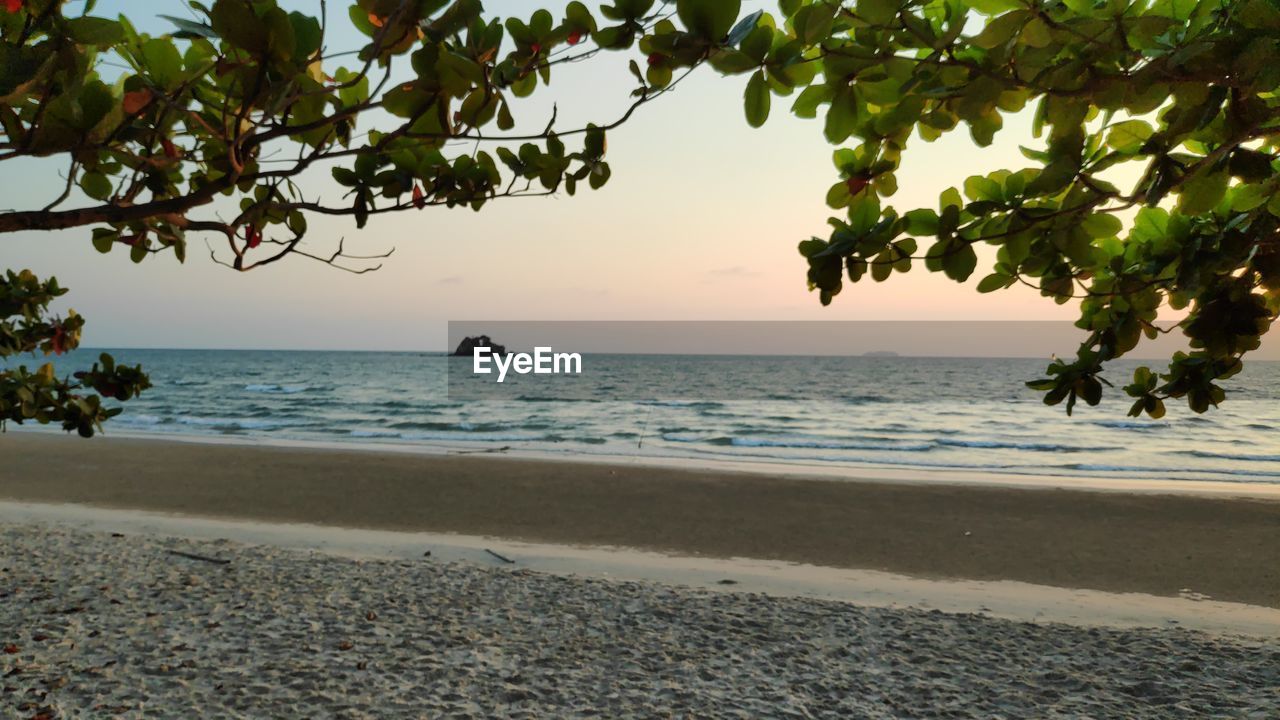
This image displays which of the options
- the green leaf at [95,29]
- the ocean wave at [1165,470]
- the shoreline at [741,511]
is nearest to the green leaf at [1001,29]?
the green leaf at [95,29]

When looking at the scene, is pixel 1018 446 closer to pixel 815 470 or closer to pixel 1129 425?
pixel 1129 425

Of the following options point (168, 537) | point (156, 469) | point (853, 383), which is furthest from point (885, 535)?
point (853, 383)

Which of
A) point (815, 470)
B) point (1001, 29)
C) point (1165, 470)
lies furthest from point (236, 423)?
point (1001, 29)

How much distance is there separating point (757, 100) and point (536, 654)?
275cm

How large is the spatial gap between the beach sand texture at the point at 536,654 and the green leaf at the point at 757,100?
2278mm

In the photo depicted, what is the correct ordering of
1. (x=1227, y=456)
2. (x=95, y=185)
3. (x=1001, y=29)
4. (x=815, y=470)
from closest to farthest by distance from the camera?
(x=1001, y=29) < (x=95, y=185) < (x=815, y=470) < (x=1227, y=456)

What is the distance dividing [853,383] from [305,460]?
1366 inches

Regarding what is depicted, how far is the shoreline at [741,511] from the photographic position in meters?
6.09

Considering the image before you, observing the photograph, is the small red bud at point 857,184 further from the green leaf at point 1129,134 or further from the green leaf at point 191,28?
the green leaf at point 191,28

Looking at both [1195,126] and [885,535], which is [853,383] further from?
[1195,126]

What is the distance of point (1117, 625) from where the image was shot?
13.7 ft

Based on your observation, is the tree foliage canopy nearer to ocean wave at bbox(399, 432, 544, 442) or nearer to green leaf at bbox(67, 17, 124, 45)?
green leaf at bbox(67, 17, 124, 45)

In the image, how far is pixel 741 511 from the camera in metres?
7.88

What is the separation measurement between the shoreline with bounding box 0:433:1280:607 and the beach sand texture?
81.1 inches
